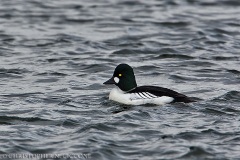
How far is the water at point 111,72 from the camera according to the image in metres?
11.7

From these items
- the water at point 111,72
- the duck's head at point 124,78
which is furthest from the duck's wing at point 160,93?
the duck's head at point 124,78

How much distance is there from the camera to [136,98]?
1440 centimetres

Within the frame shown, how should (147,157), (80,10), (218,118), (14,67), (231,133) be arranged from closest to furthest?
(147,157), (231,133), (218,118), (14,67), (80,10)

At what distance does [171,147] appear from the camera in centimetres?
1148

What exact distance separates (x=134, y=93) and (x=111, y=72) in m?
3.17

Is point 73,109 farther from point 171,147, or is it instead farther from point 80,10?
point 80,10

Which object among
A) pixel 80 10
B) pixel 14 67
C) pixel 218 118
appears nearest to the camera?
pixel 218 118

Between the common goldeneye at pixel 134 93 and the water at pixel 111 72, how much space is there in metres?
0.14

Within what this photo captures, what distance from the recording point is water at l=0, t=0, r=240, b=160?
11734 mm

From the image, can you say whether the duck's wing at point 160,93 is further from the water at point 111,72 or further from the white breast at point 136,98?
the water at point 111,72

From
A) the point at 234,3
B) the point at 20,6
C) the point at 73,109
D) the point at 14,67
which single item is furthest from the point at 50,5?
the point at 73,109

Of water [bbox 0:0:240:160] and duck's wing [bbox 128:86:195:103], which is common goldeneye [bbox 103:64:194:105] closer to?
duck's wing [bbox 128:86:195:103]

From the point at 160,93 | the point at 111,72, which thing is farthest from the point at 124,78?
the point at 111,72

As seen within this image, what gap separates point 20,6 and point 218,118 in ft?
43.0
